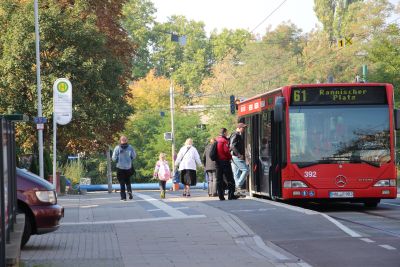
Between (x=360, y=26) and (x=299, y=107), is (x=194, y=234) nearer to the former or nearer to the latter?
(x=299, y=107)

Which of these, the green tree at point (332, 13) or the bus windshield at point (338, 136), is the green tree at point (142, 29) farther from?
the bus windshield at point (338, 136)

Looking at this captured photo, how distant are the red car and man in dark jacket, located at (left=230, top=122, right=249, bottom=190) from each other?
10.7 m

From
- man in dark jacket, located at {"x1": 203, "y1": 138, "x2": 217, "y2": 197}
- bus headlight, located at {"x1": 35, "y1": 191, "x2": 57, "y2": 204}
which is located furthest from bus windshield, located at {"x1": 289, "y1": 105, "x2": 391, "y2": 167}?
bus headlight, located at {"x1": 35, "y1": 191, "x2": 57, "y2": 204}

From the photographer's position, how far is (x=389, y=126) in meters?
21.6

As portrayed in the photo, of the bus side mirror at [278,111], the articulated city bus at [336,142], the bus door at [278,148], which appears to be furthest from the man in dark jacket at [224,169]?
the bus side mirror at [278,111]

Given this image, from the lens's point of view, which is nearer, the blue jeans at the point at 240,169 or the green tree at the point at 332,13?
the blue jeans at the point at 240,169

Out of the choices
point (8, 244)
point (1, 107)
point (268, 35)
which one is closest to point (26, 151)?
point (1, 107)

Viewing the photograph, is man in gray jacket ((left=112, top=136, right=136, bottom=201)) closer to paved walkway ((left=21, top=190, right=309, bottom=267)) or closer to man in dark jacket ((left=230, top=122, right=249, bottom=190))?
man in dark jacket ((left=230, top=122, right=249, bottom=190))

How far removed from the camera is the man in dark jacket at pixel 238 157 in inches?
957

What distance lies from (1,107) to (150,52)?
8769 cm

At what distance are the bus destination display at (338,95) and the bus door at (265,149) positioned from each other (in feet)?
5.06

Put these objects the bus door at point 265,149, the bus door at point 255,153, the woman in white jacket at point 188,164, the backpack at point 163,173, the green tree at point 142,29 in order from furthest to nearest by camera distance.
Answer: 1. the green tree at point 142,29
2. the backpack at point 163,173
3. the woman in white jacket at point 188,164
4. the bus door at point 255,153
5. the bus door at point 265,149

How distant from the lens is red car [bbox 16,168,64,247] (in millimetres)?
13680

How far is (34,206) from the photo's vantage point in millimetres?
13727
